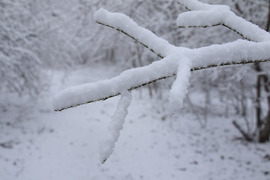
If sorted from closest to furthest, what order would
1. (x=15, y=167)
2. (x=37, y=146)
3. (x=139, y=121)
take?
(x=15, y=167)
(x=37, y=146)
(x=139, y=121)

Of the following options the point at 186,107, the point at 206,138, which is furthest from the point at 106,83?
the point at 186,107

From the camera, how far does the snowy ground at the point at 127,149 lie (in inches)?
211

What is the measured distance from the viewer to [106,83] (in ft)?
3.37

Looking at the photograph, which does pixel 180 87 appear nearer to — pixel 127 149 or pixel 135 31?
pixel 135 31

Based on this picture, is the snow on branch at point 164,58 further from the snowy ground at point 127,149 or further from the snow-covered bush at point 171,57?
the snowy ground at point 127,149

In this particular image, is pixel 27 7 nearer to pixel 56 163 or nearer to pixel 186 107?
pixel 56 163

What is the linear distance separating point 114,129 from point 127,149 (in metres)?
5.71

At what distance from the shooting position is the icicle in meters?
0.97

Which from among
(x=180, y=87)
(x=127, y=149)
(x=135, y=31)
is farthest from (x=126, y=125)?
(x=180, y=87)

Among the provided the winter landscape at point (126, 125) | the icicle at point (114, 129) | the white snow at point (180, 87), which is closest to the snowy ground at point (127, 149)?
the winter landscape at point (126, 125)

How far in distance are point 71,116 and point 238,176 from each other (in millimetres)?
5574

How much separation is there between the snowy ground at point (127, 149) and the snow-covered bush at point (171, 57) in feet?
15.1

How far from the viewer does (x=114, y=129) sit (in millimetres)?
1022

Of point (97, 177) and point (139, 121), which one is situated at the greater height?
point (139, 121)
